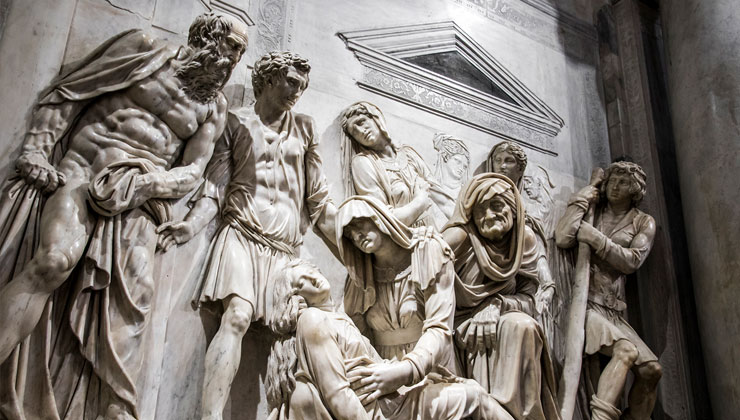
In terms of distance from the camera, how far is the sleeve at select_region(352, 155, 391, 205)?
16.6 feet

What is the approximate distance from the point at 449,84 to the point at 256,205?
2.50 metres

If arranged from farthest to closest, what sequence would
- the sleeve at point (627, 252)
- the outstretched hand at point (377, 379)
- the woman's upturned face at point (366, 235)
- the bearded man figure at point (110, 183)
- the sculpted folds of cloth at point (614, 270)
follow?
the sleeve at point (627, 252), the sculpted folds of cloth at point (614, 270), the woman's upturned face at point (366, 235), the bearded man figure at point (110, 183), the outstretched hand at point (377, 379)

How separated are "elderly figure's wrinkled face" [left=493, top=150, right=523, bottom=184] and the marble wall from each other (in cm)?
22

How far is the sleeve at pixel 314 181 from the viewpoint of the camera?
486 centimetres

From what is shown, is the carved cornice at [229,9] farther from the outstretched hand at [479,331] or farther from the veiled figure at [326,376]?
the outstretched hand at [479,331]

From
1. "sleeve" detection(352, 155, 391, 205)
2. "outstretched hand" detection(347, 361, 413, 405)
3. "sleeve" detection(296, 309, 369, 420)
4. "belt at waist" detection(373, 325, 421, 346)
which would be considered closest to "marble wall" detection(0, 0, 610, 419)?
"sleeve" detection(352, 155, 391, 205)

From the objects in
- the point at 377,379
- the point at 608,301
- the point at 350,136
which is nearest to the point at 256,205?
the point at 350,136

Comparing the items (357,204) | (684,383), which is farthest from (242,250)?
(684,383)

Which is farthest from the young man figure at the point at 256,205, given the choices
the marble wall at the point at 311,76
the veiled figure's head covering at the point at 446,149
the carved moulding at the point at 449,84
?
the veiled figure's head covering at the point at 446,149

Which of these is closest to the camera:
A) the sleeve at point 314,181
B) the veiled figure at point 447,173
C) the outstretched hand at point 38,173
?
the outstretched hand at point 38,173

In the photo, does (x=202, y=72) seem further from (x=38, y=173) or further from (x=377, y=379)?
(x=377, y=379)

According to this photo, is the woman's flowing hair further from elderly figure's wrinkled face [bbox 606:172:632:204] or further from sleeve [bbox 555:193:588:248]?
elderly figure's wrinkled face [bbox 606:172:632:204]

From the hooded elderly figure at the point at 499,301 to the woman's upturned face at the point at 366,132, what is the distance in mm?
769

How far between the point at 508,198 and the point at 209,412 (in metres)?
2.47
